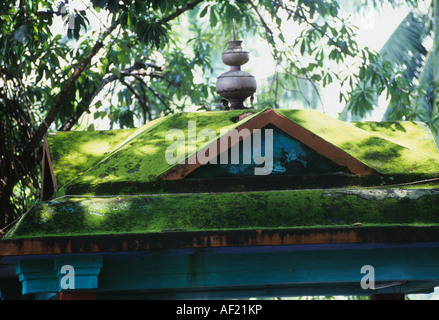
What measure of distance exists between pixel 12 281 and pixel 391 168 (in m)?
3.74

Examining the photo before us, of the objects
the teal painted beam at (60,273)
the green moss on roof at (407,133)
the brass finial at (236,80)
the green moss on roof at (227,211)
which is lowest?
the teal painted beam at (60,273)

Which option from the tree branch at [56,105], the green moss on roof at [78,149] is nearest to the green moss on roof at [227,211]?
the green moss on roof at [78,149]

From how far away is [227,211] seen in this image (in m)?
3.94

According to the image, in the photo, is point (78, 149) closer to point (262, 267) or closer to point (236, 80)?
point (236, 80)

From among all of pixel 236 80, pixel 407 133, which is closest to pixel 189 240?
pixel 236 80

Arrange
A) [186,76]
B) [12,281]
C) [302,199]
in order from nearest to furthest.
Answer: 1. [302,199]
2. [12,281]
3. [186,76]

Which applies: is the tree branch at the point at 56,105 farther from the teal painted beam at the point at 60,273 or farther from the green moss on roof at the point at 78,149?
the teal painted beam at the point at 60,273

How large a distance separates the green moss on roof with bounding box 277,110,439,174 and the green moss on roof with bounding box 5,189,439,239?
0.43 meters

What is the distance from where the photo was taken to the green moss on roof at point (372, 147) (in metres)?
4.51

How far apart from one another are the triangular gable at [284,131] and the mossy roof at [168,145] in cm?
6

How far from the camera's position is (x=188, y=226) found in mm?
3826

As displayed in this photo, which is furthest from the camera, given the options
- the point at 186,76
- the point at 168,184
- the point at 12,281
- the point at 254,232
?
the point at 186,76
